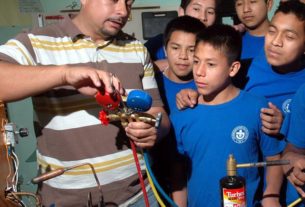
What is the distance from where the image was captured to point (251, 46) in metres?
1.69

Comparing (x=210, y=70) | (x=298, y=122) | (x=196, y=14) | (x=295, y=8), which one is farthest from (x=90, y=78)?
(x=196, y=14)

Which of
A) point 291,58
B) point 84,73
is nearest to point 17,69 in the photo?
point 84,73

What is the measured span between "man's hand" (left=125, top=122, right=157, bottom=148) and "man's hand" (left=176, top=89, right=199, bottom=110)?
0.35 m

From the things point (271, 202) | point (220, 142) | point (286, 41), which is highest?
point (286, 41)

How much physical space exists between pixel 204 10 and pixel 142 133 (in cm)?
104

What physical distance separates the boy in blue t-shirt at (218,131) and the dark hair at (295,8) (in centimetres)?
27

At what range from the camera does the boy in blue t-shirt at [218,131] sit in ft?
4.21

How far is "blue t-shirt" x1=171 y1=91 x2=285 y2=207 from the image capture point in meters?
1.28

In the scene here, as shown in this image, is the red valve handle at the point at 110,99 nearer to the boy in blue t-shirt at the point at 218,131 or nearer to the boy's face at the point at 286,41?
the boy in blue t-shirt at the point at 218,131

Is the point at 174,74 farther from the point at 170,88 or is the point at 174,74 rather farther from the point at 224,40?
the point at 224,40

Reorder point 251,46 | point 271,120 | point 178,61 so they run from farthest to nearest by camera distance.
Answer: point 251,46, point 178,61, point 271,120

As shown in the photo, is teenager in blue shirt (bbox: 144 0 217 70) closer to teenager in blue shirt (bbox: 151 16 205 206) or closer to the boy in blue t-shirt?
teenager in blue shirt (bbox: 151 16 205 206)

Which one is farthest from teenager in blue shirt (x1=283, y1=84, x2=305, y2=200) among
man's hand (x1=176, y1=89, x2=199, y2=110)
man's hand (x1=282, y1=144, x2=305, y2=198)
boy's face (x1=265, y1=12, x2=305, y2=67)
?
man's hand (x1=176, y1=89, x2=199, y2=110)

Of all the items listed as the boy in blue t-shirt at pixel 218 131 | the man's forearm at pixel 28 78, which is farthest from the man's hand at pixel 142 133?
the boy in blue t-shirt at pixel 218 131
